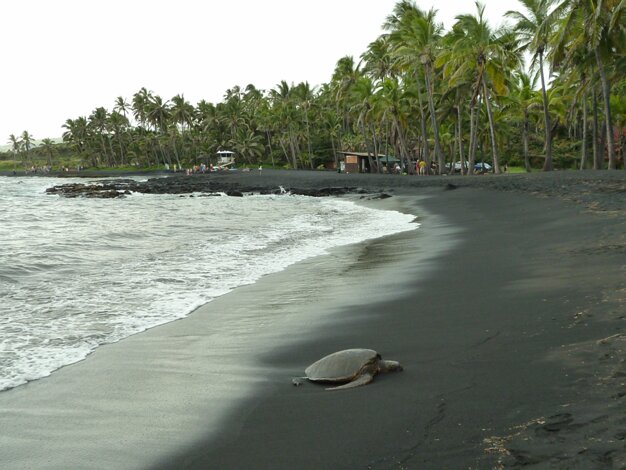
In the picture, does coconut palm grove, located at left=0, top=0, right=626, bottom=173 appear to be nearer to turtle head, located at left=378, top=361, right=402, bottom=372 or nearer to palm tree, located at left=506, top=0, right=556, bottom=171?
palm tree, located at left=506, top=0, right=556, bottom=171

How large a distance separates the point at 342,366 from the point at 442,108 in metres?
38.2

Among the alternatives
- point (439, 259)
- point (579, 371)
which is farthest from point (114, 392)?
point (439, 259)

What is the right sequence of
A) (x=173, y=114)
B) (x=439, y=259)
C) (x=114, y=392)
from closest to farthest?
(x=114, y=392) < (x=439, y=259) < (x=173, y=114)

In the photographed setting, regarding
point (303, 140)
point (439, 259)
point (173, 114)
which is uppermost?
point (173, 114)

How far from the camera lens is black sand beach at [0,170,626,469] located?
2.99m

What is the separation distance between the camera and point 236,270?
10.0 m

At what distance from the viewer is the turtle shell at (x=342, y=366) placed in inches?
166

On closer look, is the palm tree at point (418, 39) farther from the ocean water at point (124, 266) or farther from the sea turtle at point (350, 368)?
the sea turtle at point (350, 368)

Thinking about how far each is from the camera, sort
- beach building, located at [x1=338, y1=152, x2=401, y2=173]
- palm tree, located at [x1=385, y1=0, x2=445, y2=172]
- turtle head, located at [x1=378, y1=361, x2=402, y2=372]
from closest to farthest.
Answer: turtle head, located at [x1=378, y1=361, x2=402, y2=372] → palm tree, located at [x1=385, y1=0, x2=445, y2=172] → beach building, located at [x1=338, y1=152, x2=401, y2=173]

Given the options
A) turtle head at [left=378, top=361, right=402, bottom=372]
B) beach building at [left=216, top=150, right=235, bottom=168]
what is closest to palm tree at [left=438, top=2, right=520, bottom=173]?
turtle head at [left=378, top=361, right=402, bottom=372]

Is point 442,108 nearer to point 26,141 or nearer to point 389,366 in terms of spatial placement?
point 389,366

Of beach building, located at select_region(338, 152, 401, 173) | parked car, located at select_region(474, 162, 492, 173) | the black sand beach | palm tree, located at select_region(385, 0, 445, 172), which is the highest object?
palm tree, located at select_region(385, 0, 445, 172)

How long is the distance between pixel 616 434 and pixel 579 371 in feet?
3.14

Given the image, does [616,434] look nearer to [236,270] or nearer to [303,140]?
[236,270]
